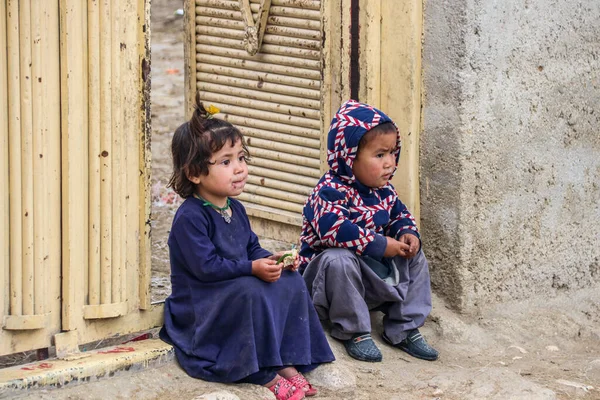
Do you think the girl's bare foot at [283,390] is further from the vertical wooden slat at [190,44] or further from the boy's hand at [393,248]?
the vertical wooden slat at [190,44]

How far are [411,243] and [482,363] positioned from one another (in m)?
0.61

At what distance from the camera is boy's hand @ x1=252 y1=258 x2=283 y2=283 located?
3.65 meters

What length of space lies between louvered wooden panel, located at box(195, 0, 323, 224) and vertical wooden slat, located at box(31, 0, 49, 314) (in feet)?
5.45

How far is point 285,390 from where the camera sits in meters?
3.72

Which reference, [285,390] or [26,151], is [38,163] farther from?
[285,390]

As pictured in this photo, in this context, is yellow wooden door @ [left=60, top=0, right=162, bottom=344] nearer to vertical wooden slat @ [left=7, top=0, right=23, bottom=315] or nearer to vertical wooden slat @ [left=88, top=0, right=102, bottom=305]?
vertical wooden slat @ [left=88, top=0, right=102, bottom=305]

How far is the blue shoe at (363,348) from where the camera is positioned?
4.21 metres

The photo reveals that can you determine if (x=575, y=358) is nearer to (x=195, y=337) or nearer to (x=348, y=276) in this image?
(x=348, y=276)

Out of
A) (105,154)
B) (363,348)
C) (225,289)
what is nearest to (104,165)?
(105,154)

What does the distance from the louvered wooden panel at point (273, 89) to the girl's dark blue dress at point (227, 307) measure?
1.23 m

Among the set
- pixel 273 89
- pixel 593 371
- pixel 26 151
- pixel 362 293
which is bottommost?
pixel 593 371

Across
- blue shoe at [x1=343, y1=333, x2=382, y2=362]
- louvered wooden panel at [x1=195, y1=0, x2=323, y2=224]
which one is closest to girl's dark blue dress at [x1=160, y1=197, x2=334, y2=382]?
blue shoe at [x1=343, y1=333, x2=382, y2=362]

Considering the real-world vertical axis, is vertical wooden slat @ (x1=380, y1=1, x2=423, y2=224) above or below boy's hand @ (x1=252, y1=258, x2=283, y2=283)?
above

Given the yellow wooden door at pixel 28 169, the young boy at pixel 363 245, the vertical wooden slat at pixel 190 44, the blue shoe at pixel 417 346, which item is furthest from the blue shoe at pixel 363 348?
the vertical wooden slat at pixel 190 44
